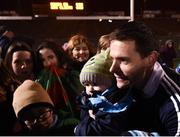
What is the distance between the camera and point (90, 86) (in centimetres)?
240

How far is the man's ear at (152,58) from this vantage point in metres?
2.36

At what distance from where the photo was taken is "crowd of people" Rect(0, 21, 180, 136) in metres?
2.31

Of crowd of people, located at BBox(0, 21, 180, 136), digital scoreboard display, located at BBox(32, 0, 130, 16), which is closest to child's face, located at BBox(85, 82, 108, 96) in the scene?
crowd of people, located at BBox(0, 21, 180, 136)

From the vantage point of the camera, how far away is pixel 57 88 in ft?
8.04

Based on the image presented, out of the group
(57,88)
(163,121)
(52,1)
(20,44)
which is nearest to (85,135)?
(57,88)

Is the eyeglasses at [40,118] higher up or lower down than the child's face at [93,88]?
lower down

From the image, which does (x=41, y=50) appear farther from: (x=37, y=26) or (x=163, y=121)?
(x=163, y=121)

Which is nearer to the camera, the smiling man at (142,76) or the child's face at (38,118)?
the smiling man at (142,76)

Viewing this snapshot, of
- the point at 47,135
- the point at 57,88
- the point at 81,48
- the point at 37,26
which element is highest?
the point at 37,26

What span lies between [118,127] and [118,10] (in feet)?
2.72

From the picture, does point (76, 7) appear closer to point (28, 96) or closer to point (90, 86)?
point (90, 86)

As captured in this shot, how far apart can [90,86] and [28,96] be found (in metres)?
0.46

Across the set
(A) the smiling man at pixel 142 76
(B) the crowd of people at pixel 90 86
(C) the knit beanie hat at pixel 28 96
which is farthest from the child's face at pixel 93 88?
(C) the knit beanie hat at pixel 28 96

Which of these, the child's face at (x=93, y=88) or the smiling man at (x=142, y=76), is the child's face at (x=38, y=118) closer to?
the child's face at (x=93, y=88)
